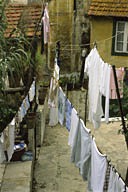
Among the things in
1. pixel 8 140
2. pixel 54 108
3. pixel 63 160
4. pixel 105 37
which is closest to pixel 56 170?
pixel 63 160

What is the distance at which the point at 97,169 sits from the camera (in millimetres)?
7355

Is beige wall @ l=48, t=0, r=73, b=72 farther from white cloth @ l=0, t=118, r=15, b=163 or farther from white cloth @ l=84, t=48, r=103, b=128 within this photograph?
white cloth @ l=0, t=118, r=15, b=163

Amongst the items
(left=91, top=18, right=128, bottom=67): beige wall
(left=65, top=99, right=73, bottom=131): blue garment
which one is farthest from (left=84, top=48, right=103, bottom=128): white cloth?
(left=91, top=18, right=128, bottom=67): beige wall

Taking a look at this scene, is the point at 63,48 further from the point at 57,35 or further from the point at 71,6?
the point at 71,6

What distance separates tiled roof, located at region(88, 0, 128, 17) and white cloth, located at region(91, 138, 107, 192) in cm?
896

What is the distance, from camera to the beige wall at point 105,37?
15.8 m

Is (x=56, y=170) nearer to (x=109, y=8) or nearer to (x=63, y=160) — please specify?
(x=63, y=160)

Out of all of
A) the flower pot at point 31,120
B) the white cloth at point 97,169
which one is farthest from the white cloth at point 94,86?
the flower pot at point 31,120

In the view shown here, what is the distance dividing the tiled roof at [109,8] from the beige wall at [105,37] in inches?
14.6

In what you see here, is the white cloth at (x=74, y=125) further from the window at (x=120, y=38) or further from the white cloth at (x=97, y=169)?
the window at (x=120, y=38)

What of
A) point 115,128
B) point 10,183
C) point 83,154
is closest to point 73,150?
point 83,154

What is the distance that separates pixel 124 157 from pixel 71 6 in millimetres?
7575

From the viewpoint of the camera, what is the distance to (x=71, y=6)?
1647 centimetres

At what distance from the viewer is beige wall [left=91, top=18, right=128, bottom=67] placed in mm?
15797
